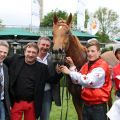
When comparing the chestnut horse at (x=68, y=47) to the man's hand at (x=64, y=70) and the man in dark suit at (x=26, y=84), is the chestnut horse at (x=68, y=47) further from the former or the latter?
the man in dark suit at (x=26, y=84)

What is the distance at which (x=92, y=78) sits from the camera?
4.55 meters

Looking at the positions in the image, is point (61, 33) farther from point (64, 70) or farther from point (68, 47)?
point (64, 70)

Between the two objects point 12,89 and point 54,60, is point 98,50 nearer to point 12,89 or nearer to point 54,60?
point 54,60

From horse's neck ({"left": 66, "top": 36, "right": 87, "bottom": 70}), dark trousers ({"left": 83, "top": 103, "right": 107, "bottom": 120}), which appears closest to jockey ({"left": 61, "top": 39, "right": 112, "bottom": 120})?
dark trousers ({"left": 83, "top": 103, "right": 107, "bottom": 120})

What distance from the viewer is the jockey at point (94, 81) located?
15.0 feet

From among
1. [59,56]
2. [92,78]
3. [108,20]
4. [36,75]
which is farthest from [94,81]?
A: [108,20]

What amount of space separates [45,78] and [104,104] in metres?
0.93

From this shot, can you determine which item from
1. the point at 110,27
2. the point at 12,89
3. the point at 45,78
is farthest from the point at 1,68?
the point at 110,27

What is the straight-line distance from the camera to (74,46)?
18.2 ft

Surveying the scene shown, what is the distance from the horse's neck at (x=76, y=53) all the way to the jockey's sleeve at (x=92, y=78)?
88 cm

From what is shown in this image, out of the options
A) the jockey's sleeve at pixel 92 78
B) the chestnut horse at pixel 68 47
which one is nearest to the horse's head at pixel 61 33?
the chestnut horse at pixel 68 47

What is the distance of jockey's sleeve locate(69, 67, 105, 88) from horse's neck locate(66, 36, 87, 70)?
882 millimetres

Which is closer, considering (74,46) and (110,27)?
(74,46)

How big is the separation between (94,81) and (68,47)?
0.97m
